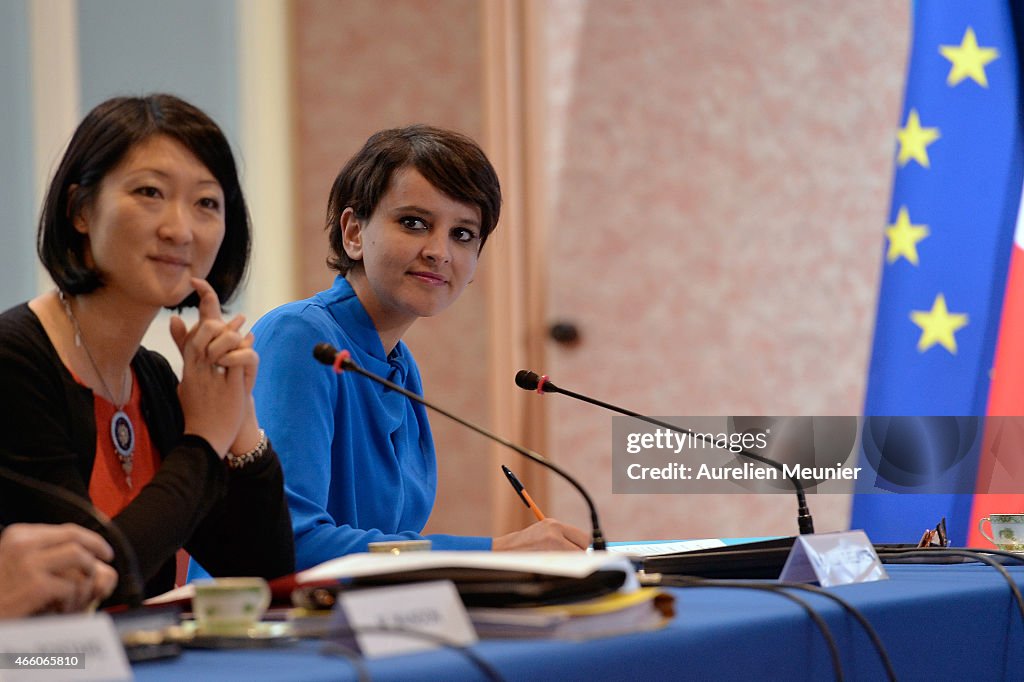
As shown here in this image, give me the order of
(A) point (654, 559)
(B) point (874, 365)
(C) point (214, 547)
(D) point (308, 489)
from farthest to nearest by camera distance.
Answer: (B) point (874, 365) → (D) point (308, 489) → (C) point (214, 547) → (A) point (654, 559)

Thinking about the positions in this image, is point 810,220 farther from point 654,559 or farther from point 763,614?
point 763,614

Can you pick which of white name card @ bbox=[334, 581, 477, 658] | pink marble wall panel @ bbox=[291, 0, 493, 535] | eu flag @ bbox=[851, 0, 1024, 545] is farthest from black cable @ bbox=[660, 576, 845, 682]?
pink marble wall panel @ bbox=[291, 0, 493, 535]

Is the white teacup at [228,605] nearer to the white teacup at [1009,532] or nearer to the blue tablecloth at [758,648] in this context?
the blue tablecloth at [758,648]

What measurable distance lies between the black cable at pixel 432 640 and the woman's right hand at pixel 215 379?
0.59m

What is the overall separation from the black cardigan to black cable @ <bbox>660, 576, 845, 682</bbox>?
20.1 inches

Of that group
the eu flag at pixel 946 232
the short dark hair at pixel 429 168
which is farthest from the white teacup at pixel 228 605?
the eu flag at pixel 946 232

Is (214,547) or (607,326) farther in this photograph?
(607,326)

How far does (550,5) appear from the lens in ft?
12.8

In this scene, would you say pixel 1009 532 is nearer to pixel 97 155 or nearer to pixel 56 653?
pixel 97 155

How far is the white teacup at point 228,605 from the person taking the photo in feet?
3.05

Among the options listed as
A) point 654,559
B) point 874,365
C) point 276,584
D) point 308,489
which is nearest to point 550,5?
point 874,365

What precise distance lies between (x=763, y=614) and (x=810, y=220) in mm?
3219

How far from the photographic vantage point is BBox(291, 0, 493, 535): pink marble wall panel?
3.68 metres

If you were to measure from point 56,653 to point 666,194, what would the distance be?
3.40 meters
